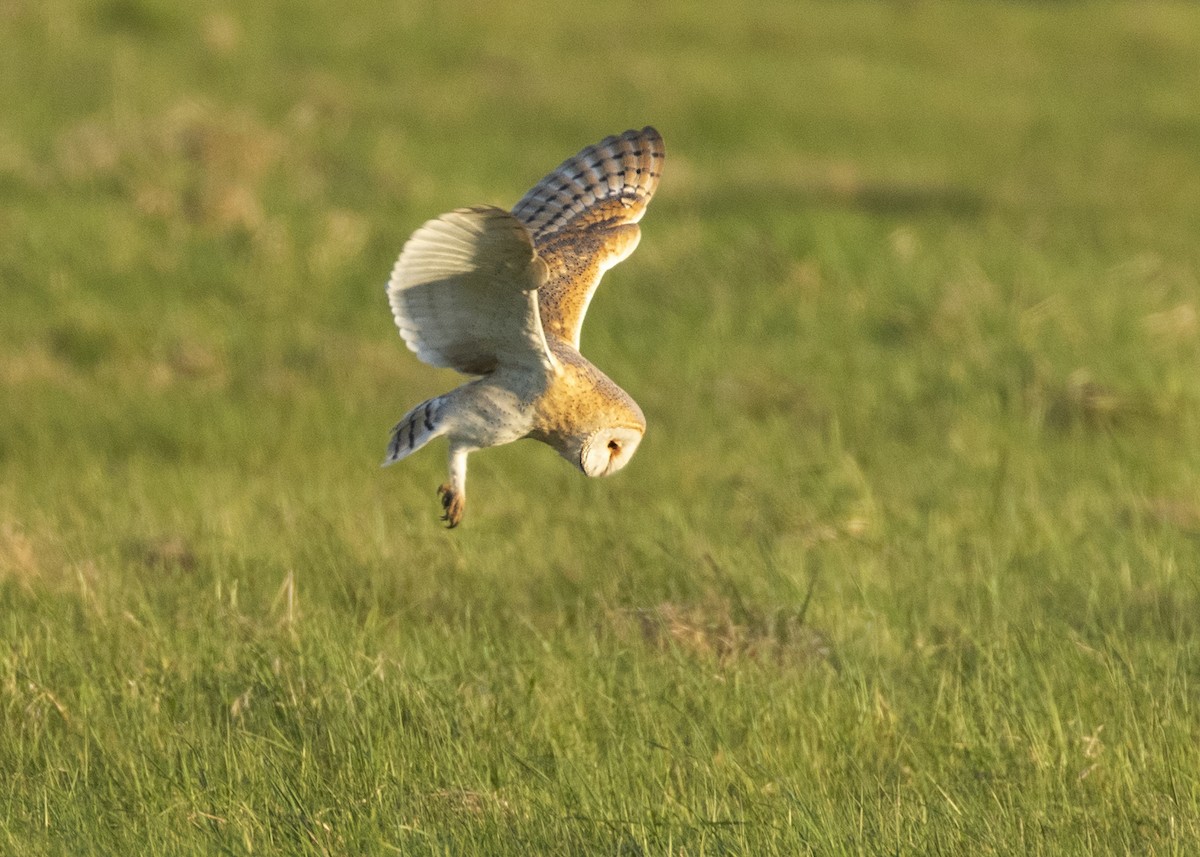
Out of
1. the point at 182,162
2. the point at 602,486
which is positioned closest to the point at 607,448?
the point at 602,486

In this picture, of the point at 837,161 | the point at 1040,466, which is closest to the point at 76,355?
the point at 1040,466

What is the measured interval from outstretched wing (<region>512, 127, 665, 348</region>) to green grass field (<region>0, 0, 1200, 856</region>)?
1.12m

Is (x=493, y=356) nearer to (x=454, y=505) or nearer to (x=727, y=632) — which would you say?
(x=454, y=505)

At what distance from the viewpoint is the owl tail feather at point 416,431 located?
191 inches

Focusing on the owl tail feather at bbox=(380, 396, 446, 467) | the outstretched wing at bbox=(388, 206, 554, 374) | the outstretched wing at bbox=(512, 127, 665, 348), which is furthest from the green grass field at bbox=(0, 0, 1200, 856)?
the outstretched wing at bbox=(512, 127, 665, 348)

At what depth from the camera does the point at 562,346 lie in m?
5.11

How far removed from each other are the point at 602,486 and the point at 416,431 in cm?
364

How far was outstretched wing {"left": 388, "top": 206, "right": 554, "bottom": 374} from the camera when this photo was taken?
451 centimetres

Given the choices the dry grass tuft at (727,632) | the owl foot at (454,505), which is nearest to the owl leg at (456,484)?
the owl foot at (454,505)

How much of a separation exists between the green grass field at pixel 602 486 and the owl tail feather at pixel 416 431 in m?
0.71

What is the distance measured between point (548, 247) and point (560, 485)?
9.84 feet

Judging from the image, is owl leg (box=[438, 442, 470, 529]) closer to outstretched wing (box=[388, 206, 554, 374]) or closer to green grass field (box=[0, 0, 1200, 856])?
outstretched wing (box=[388, 206, 554, 374])

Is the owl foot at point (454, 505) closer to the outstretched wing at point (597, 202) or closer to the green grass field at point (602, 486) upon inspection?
the green grass field at point (602, 486)

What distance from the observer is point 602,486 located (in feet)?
28.0
